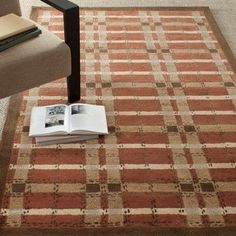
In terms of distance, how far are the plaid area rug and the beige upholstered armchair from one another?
0.92ft

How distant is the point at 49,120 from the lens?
209cm

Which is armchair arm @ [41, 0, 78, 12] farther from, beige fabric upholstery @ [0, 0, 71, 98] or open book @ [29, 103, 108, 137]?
open book @ [29, 103, 108, 137]

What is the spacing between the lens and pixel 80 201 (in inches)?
69.7

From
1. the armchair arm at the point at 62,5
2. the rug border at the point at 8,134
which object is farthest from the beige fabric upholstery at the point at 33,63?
the rug border at the point at 8,134

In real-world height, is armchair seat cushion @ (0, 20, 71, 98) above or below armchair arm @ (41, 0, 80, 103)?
below

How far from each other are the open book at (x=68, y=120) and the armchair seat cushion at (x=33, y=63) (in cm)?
19

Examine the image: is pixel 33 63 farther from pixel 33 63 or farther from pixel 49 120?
pixel 49 120

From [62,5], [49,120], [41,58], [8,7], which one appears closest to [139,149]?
[49,120]

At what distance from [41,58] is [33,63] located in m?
0.05

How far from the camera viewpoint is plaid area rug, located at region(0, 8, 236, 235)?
1726 mm

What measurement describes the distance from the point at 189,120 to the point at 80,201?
2.54ft

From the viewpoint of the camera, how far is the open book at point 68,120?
2029mm

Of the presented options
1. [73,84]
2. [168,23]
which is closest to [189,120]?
[73,84]

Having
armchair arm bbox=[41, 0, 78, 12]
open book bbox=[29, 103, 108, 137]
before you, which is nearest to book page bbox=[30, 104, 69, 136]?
open book bbox=[29, 103, 108, 137]
